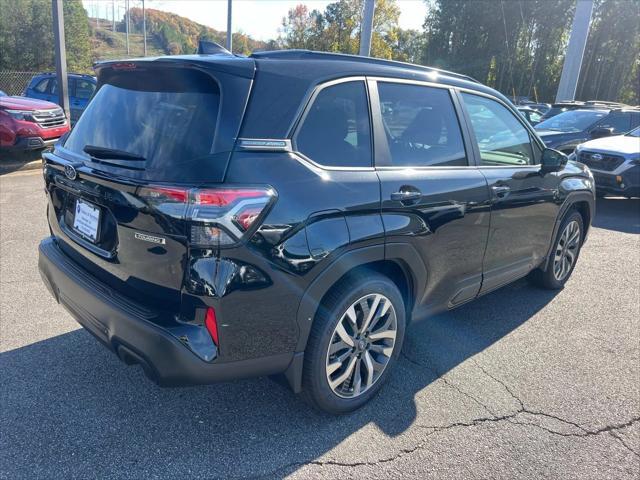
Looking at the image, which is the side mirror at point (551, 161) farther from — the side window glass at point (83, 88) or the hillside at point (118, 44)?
Result: the hillside at point (118, 44)

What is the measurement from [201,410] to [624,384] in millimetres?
2696

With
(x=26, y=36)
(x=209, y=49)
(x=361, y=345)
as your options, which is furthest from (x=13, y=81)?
(x=361, y=345)

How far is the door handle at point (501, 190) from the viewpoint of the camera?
3488 mm

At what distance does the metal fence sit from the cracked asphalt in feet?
70.7

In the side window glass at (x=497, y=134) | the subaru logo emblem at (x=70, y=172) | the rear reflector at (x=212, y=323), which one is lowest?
the rear reflector at (x=212, y=323)

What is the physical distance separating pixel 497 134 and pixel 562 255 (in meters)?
1.67

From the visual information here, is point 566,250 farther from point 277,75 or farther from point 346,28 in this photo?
point 346,28

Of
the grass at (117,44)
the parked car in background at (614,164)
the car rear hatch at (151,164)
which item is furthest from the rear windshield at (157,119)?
the grass at (117,44)

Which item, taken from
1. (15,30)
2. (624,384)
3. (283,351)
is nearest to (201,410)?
(283,351)

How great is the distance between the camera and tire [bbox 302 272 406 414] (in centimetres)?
258

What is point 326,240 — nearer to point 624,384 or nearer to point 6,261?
point 624,384

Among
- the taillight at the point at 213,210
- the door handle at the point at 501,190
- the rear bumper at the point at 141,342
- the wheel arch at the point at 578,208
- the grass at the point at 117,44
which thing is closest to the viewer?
the taillight at the point at 213,210

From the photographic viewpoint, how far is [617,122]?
10.6m

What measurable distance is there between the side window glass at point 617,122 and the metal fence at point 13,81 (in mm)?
21260
